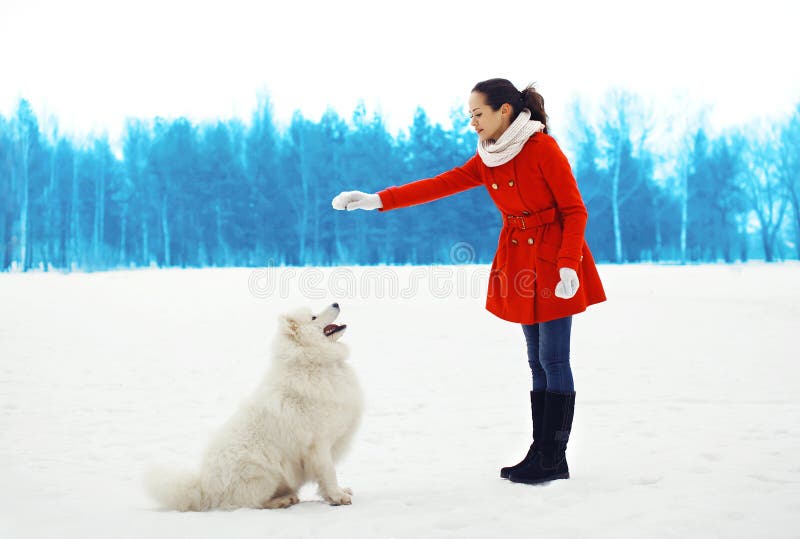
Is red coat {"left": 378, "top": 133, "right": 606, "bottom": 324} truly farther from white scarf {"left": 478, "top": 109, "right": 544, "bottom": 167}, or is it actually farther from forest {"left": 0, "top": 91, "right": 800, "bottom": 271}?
forest {"left": 0, "top": 91, "right": 800, "bottom": 271}

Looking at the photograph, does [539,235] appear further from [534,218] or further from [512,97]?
[512,97]

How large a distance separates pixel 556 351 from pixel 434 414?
311 centimetres

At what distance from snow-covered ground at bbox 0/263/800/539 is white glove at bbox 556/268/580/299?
0.95 metres

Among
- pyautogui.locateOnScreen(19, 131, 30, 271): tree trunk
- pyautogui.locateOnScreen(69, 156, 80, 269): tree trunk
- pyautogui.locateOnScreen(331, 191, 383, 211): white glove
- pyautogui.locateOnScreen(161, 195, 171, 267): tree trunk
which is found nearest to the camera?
pyautogui.locateOnScreen(331, 191, 383, 211): white glove

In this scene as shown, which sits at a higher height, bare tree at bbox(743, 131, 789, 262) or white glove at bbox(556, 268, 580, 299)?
bare tree at bbox(743, 131, 789, 262)

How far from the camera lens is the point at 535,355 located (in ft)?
10.8

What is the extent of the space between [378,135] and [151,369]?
2125 cm

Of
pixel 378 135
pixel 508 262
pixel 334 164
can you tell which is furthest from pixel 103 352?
pixel 378 135

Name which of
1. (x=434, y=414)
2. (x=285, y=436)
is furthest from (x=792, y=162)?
(x=285, y=436)

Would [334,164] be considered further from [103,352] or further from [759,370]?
[759,370]

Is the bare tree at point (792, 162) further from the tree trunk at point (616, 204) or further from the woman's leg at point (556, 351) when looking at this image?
the woman's leg at point (556, 351)

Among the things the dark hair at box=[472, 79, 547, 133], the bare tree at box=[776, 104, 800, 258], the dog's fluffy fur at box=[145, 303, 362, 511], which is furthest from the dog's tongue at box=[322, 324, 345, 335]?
the bare tree at box=[776, 104, 800, 258]

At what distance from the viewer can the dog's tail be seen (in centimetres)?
301

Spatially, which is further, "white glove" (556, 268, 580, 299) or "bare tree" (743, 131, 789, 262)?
"bare tree" (743, 131, 789, 262)
